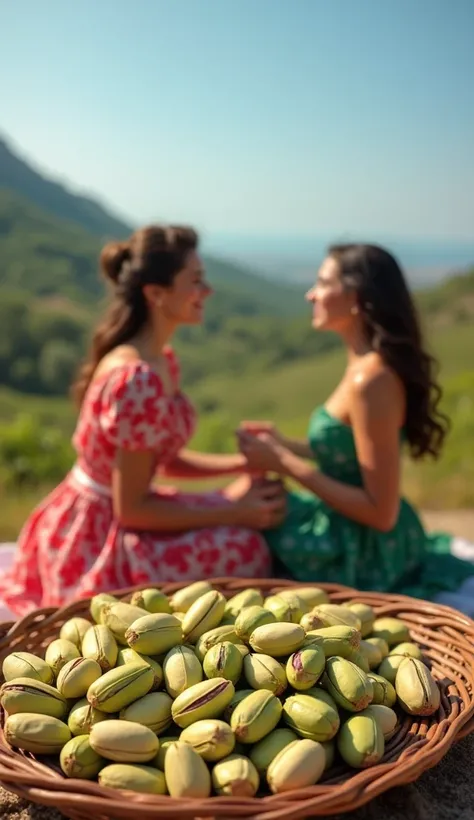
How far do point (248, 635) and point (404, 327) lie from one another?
5.48 ft

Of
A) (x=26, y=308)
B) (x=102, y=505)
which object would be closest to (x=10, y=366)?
(x=26, y=308)

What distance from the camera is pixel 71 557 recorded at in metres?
3.24

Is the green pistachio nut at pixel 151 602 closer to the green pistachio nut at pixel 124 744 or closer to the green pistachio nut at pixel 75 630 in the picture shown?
the green pistachio nut at pixel 75 630

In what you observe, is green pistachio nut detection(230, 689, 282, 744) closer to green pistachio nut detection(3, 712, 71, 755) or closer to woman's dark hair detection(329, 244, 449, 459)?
green pistachio nut detection(3, 712, 71, 755)

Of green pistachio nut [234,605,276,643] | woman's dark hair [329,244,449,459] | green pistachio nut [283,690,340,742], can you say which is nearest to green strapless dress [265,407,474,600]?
woman's dark hair [329,244,449,459]

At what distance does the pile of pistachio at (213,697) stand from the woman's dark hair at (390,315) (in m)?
1.29

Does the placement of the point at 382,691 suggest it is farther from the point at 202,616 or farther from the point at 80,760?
the point at 80,760

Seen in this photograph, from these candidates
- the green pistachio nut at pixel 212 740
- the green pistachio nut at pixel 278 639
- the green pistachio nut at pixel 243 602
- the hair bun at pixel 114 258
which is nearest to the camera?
the green pistachio nut at pixel 212 740

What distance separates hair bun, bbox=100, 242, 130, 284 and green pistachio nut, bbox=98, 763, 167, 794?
225cm

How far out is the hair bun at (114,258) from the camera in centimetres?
338

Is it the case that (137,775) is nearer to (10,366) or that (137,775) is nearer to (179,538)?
(179,538)

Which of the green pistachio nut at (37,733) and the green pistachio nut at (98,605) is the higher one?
the green pistachio nut at (98,605)

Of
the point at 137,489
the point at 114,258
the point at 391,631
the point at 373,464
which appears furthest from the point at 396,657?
the point at 114,258

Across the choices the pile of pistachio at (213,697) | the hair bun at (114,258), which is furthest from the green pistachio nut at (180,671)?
the hair bun at (114,258)
